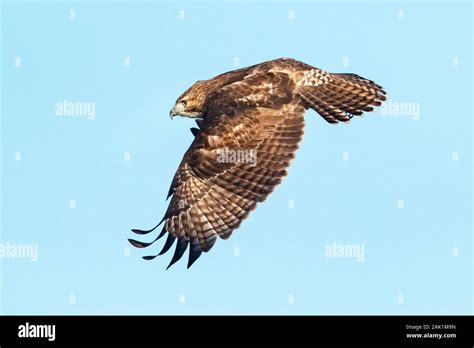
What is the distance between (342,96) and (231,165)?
250 centimetres

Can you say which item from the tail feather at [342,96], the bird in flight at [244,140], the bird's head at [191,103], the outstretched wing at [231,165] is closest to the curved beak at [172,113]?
the bird's head at [191,103]

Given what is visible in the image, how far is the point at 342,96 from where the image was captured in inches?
758

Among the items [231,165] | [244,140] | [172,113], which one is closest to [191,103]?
[172,113]

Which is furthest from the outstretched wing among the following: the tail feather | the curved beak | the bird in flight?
the curved beak

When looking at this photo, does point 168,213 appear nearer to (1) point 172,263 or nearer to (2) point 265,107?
(1) point 172,263

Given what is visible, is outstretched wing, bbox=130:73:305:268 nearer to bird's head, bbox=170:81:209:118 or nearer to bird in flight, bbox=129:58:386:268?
bird in flight, bbox=129:58:386:268

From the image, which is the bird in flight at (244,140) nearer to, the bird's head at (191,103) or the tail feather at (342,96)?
the tail feather at (342,96)

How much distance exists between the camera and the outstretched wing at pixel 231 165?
56.9 ft

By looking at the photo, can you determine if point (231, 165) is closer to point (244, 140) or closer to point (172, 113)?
point (244, 140)

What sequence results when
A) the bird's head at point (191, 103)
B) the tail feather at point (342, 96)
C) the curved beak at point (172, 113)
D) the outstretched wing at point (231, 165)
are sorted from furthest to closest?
the curved beak at point (172, 113), the bird's head at point (191, 103), the tail feather at point (342, 96), the outstretched wing at point (231, 165)

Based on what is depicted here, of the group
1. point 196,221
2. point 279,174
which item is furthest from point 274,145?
point 196,221

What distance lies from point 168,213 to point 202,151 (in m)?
1.09

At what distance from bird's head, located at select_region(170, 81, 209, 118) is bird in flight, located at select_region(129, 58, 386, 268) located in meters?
0.21

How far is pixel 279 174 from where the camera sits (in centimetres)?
1755
